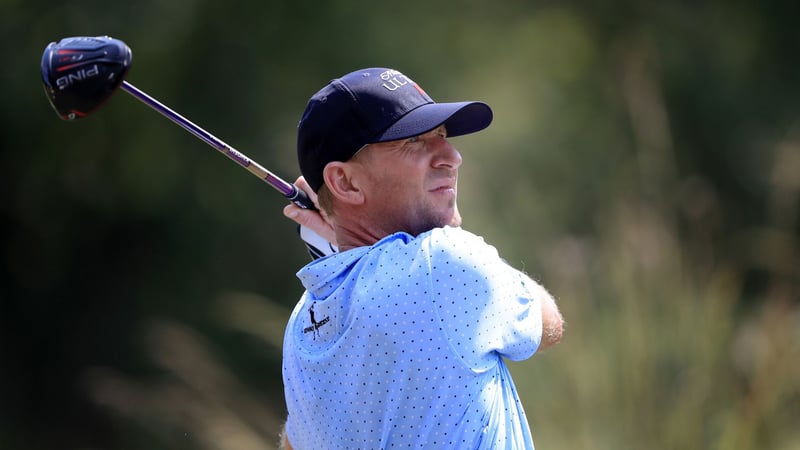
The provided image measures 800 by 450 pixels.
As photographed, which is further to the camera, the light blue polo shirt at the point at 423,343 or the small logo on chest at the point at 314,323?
the small logo on chest at the point at 314,323

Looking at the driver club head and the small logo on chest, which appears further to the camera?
the driver club head

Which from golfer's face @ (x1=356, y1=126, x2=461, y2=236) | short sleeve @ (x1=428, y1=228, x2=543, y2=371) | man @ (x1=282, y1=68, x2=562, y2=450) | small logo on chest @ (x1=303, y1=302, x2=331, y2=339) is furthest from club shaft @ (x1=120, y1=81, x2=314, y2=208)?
short sleeve @ (x1=428, y1=228, x2=543, y2=371)

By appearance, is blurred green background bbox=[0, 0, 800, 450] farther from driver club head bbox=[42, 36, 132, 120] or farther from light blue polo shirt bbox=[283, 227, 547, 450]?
light blue polo shirt bbox=[283, 227, 547, 450]

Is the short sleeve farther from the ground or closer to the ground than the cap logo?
closer to the ground

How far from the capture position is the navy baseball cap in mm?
2299

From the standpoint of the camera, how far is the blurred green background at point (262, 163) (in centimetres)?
637

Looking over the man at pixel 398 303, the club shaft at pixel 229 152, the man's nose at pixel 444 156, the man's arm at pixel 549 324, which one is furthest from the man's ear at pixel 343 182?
the man's arm at pixel 549 324

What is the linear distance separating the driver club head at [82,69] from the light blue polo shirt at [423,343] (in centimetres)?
62

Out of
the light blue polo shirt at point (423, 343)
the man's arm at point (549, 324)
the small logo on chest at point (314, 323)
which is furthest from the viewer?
the man's arm at point (549, 324)

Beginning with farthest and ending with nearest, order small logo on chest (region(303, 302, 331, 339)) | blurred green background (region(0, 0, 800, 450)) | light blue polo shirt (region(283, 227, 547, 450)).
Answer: blurred green background (region(0, 0, 800, 450))
small logo on chest (region(303, 302, 331, 339))
light blue polo shirt (region(283, 227, 547, 450))

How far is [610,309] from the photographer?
192 inches

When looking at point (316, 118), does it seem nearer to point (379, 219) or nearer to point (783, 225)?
point (379, 219)

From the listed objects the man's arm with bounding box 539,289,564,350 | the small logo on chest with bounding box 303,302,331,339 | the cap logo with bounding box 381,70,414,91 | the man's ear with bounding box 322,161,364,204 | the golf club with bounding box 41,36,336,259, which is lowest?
the small logo on chest with bounding box 303,302,331,339

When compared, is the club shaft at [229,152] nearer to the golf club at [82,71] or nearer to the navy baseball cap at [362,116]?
the golf club at [82,71]
